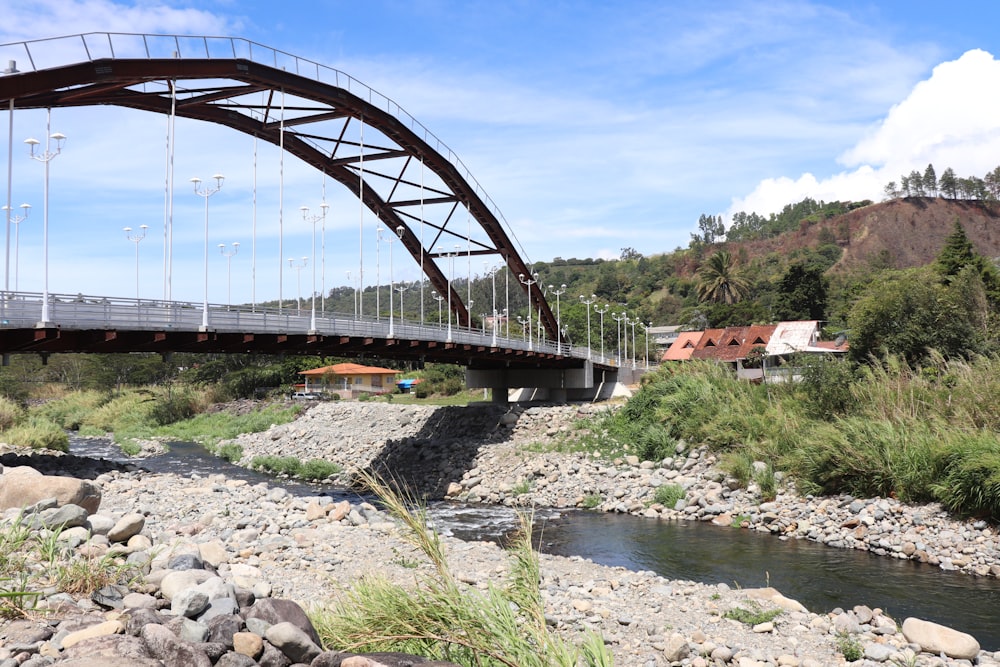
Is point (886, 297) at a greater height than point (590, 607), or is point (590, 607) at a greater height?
point (886, 297)

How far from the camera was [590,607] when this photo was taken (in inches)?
483

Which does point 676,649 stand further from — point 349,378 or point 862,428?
point 349,378

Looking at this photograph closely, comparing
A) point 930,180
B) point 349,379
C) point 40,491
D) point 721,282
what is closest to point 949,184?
point 930,180

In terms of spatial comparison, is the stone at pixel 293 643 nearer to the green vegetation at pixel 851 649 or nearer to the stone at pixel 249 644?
the stone at pixel 249 644

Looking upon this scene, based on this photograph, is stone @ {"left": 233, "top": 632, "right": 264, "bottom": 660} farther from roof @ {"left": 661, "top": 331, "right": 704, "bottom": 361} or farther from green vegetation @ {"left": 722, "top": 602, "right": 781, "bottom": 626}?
roof @ {"left": 661, "top": 331, "right": 704, "bottom": 361}

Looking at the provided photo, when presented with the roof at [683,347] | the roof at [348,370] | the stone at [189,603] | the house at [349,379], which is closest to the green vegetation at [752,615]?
the stone at [189,603]

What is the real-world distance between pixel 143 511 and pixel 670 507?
16.5 metres

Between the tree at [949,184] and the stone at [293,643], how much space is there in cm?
19117

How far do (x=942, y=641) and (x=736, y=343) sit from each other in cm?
5439

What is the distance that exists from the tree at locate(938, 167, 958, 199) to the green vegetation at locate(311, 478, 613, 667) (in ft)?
626

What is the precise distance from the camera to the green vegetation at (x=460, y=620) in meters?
4.87

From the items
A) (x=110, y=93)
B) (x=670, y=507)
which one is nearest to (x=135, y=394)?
(x=110, y=93)

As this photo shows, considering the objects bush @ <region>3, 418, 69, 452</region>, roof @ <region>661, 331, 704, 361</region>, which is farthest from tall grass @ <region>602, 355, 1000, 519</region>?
roof @ <region>661, 331, 704, 361</region>

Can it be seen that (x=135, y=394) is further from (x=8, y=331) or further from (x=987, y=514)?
(x=987, y=514)
